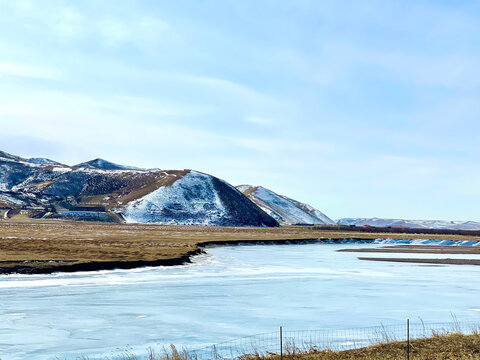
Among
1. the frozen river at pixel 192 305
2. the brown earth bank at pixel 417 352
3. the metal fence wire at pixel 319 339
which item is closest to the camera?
the brown earth bank at pixel 417 352

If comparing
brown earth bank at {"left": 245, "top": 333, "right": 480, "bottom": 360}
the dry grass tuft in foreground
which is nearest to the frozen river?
the dry grass tuft in foreground

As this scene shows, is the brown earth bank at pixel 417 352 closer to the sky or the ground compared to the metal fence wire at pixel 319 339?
closer to the sky

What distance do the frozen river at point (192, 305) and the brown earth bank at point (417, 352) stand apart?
16.1ft

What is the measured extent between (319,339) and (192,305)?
10135 millimetres

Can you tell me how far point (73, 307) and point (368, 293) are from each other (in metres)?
18.9

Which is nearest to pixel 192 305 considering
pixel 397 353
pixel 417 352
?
pixel 397 353

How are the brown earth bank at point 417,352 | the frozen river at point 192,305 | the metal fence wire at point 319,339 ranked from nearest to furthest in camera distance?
the brown earth bank at point 417,352 → the metal fence wire at point 319,339 → the frozen river at point 192,305

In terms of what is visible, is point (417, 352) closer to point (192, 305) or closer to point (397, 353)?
point (397, 353)

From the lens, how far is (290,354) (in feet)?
55.5

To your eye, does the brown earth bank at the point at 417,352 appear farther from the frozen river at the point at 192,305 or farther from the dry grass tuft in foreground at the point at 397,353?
the frozen river at the point at 192,305

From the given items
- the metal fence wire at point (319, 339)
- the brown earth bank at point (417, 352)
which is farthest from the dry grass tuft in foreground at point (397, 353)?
the metal fence wire at point (319, 339)

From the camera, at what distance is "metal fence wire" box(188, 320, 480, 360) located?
1786cm

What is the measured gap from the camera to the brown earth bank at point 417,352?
53.5 feet

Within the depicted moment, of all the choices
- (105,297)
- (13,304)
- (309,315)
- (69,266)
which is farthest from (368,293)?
(69,266)
